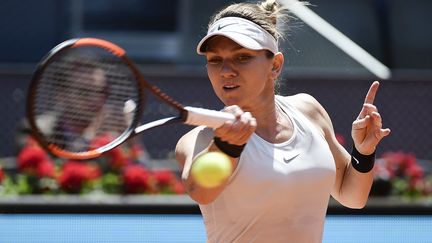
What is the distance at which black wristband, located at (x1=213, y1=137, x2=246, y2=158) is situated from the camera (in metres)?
2.64

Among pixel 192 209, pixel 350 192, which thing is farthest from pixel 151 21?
pixel 350 192

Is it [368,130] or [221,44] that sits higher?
[221,44]

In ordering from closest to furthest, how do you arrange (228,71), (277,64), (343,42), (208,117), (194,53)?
1. (208,117)
2. (228,71)
3. (277,64)
4. (343,42)
5. (194,53)

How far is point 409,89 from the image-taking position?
7582 millimetres

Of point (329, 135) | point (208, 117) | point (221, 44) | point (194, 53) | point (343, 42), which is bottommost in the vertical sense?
point (194, 53)

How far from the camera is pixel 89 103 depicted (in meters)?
2.90

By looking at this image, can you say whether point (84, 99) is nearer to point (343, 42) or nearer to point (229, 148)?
point (229, 148)

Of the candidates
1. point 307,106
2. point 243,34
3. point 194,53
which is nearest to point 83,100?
point 243,34

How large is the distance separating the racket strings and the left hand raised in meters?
0.73

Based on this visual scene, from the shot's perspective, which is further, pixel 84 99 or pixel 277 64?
pixel 277 64

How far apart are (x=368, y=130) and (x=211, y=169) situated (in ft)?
2.47

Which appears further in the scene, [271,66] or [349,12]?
[349,12]

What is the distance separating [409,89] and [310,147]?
15.7ft

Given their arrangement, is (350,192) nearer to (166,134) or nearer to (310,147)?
(310,147)
